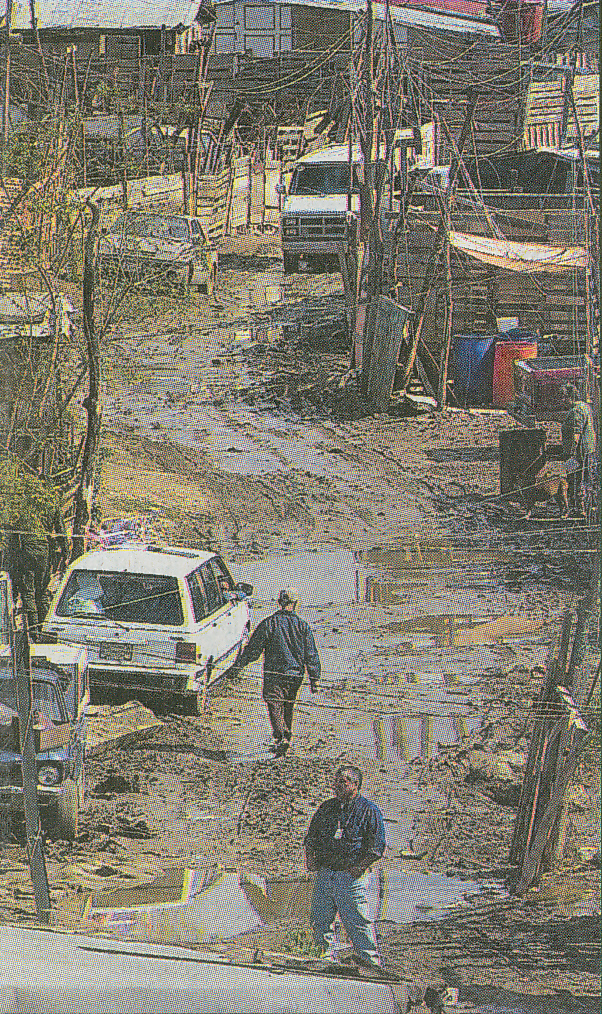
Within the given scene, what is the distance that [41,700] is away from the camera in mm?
2982

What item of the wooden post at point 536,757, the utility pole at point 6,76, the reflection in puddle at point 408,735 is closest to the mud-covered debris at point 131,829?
the reflection in puddle at point 408,735

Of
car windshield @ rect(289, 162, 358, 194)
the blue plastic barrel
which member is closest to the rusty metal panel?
the blue plastic barrel

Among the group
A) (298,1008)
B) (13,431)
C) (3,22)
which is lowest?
(298,1008)

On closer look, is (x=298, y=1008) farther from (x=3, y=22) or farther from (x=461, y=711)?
(x=3, y=22)

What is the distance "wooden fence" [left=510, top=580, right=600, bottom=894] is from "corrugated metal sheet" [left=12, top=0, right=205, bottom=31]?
59.7 inches

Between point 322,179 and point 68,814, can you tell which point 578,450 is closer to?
point 322,179

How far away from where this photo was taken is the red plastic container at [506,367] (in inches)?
105

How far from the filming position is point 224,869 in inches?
111

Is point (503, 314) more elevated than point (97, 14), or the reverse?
point (97, 14)

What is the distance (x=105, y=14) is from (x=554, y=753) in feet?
6.07

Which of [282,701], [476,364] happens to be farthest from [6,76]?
[282,701]

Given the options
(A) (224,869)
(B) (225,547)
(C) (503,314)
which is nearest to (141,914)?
(A) (224,869)

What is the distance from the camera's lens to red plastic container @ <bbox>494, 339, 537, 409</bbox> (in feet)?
8.71

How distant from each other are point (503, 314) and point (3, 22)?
127 centimetres
